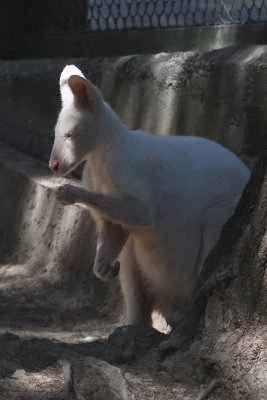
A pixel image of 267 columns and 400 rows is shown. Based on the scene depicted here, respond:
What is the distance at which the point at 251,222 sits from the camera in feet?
10.5

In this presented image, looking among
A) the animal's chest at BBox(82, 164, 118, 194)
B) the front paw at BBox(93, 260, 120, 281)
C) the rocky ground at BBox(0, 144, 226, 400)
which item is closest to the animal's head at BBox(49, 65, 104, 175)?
the animal's chest at BBox(82, 164, 118, 194)

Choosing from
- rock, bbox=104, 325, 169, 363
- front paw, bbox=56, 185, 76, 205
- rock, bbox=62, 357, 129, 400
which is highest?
front paw, bbox=56, 185, 76, 205

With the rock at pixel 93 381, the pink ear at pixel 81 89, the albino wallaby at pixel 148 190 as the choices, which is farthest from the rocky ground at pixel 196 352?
the pink ear at pixel 81 89

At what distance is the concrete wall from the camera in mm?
5445

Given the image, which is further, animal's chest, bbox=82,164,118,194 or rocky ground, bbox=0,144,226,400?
animal's chest, bbox=82,164,118,194

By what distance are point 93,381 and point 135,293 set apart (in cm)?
179

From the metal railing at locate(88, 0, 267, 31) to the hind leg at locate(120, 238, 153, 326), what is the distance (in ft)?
6.84

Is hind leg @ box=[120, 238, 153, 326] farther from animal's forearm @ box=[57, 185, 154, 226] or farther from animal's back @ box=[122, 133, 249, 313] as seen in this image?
animal's forearm @ box=[57, 185, 154, 226]

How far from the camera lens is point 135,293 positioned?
191 inches

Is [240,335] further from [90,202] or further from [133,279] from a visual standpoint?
[133,279]

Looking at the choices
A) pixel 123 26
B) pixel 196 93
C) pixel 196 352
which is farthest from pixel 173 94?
pixel 196 352

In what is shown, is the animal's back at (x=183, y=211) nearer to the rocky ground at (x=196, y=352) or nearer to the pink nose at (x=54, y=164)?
the pink nose at (x=54, y=164)

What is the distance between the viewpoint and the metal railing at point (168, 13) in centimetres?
616

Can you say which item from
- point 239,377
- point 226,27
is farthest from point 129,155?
point 226,27
